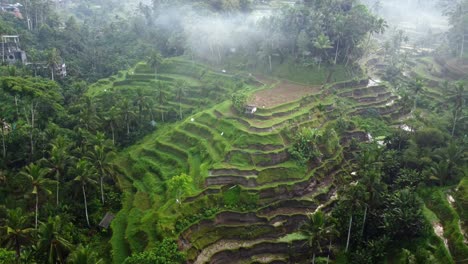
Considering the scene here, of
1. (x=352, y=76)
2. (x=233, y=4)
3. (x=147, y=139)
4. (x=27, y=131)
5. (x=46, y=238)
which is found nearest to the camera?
(x=46, y=238)

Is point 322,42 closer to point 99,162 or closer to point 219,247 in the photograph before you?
point 219,247

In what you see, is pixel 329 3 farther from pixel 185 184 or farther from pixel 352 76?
pixel 185 184

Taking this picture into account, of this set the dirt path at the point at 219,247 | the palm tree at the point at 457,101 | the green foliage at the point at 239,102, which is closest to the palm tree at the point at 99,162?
the dirt path at the point at 219,247

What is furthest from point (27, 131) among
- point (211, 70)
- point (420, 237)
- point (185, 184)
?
point (420, 237)

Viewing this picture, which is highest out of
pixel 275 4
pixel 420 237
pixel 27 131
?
pixel 275 4

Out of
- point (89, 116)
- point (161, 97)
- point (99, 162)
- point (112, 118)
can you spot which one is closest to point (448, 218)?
point (99, 162)

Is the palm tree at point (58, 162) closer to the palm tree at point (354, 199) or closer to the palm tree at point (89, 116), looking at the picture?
the palm tree at point (89, 116)

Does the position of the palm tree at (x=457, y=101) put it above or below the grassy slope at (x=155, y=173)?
above
